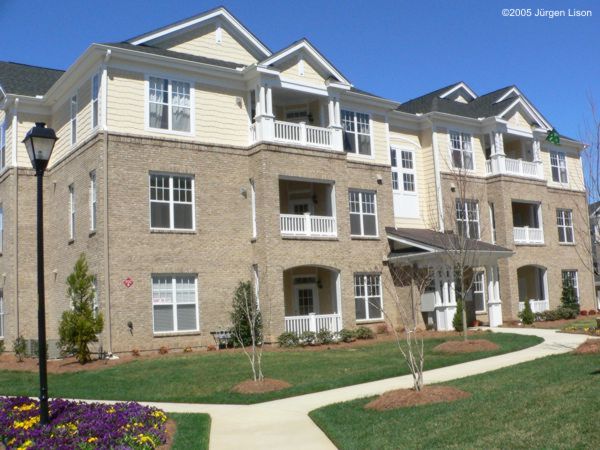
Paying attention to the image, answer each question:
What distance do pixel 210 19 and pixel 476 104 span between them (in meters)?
16.4

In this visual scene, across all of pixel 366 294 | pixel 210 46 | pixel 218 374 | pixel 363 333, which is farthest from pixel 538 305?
pixel 218 374

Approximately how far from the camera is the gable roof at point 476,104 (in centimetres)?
3469

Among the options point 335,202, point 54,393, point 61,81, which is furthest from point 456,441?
point 61,81

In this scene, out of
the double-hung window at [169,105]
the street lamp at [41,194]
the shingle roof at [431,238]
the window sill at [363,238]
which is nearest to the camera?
the street lamp at [41,194]

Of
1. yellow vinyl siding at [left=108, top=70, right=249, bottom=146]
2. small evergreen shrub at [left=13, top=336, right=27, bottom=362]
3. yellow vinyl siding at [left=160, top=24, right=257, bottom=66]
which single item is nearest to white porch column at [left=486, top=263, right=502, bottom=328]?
yellow vinyl siding at [left=108, top=70, right=249, bottom=146]

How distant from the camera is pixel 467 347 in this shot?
19500 millimetres

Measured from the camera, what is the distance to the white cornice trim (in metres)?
25.8

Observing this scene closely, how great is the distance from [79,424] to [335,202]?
1798 centimetres

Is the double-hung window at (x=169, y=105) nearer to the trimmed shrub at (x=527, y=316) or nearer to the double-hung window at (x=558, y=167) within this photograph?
the trimmed shrub at (x=527, y=316)

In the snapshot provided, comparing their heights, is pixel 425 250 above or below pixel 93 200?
below

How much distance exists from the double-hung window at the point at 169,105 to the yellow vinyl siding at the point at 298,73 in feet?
12.6

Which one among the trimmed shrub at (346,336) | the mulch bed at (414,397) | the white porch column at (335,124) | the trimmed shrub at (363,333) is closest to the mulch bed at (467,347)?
the trimmed shrub at (346,336)

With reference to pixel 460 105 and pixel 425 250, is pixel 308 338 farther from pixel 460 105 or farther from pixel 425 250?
pixel 460 105

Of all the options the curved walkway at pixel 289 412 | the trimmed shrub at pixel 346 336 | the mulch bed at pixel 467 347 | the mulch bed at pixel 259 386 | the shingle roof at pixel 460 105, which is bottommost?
the curved walkway at pixel 289 412
